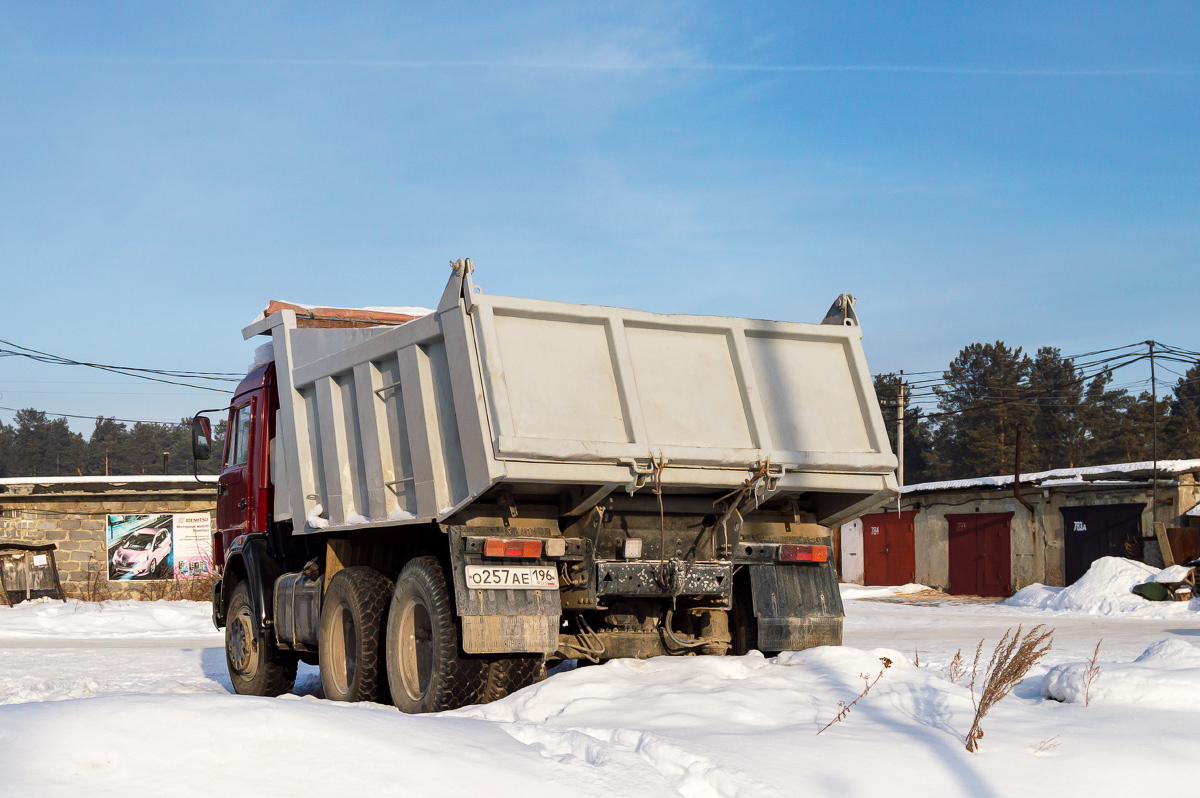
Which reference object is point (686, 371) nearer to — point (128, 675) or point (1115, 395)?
point (128, 675)

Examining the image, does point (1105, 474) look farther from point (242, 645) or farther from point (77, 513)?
point (77, 513)

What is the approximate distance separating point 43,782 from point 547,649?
355 centimetres

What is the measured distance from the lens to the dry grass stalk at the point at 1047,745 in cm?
531

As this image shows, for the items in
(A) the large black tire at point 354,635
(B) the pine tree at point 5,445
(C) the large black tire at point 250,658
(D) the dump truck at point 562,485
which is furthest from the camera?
(B) the pine tree at point 5,445

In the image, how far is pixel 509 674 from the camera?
23.4 feet

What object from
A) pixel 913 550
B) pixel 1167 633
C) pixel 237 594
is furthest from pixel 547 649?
pixel 913 550

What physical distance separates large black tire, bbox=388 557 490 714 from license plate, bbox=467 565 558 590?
0.34 meters

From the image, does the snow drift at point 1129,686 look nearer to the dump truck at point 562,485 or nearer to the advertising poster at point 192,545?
the dump truck at point 562,485

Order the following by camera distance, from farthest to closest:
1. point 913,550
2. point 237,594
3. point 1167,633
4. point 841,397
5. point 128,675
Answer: point 913,550, point 1167,633, point 128,675, point 237,594, point 841,397

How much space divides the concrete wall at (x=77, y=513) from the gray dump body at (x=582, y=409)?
943 inches

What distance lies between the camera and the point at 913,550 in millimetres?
35125

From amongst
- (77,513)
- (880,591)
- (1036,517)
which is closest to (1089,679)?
(1036,517)

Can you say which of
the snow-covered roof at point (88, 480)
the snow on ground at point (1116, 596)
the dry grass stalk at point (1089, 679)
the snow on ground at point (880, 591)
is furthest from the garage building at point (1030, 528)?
the dry grass stalk at point (1089, 679)

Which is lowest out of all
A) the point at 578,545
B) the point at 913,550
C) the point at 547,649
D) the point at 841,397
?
the point at 913,550
